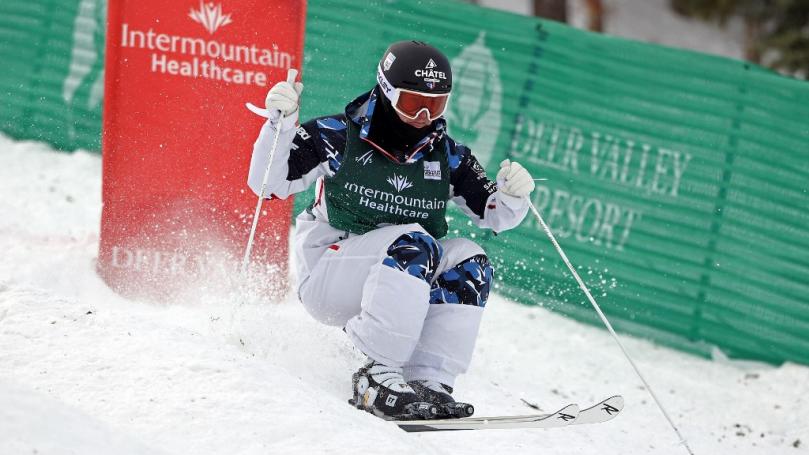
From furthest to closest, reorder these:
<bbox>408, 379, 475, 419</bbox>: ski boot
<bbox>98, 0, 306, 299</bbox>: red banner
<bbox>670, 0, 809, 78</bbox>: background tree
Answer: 1. <bbox>670, 0, 809, 78</bbox>: background tree
2. <bbox>98, 0, 306, 299</bbox>: red banner
3. <bbox>408, 379, 475, 419</bbox>: ski boot

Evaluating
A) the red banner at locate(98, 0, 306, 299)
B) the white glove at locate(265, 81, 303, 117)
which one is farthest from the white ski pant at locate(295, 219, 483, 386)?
the red banner at locate(98, 0, 306, 299)

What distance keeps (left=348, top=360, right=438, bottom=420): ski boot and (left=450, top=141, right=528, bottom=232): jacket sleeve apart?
0.83 meters

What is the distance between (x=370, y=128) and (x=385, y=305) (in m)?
0.77

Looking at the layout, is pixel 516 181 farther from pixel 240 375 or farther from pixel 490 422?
pixel 240 375

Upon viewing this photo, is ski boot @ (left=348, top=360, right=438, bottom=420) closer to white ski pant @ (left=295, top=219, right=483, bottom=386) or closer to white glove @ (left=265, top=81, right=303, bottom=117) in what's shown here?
white ski pant @ (left=295, top=219, right=483, bottom=386)

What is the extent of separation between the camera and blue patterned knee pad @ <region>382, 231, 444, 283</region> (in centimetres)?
395

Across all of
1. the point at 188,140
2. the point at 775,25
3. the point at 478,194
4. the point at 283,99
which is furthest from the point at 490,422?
the point at 775,25

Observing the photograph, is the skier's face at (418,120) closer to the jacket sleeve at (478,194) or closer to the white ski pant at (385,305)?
the jacket sleeve at (478,194)

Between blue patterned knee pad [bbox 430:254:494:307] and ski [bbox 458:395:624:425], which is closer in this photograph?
ski [bbox 458:395:624:425]

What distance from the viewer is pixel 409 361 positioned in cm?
415

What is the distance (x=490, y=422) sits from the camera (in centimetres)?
380

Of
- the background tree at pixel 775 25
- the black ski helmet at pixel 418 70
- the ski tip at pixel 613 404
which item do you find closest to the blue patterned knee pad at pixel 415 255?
the black ski helmet at pixel 418 70

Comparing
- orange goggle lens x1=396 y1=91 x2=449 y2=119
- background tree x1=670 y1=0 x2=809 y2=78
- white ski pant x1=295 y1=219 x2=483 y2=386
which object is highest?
background tree x1=670 y1=0 x2=809 y2=78

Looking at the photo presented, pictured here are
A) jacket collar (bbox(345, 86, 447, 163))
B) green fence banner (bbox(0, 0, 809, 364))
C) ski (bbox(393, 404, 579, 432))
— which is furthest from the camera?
green fence banner (bbox(0, 0, 809, 364))
